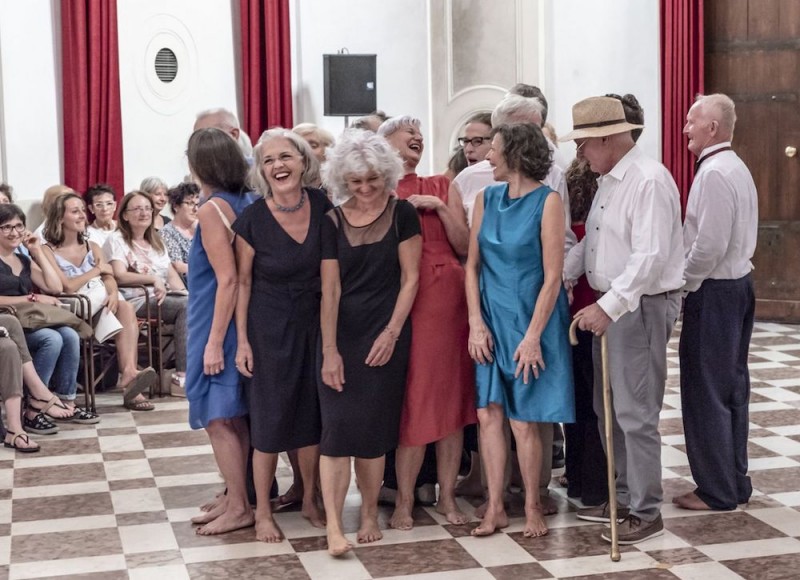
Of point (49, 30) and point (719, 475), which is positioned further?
point (49, 30)

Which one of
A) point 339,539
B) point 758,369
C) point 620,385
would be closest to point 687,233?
point 620,385

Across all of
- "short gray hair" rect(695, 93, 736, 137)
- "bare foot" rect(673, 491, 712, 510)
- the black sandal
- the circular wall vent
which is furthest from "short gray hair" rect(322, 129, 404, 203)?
the circular wall vent

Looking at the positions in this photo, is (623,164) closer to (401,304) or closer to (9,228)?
(401,304)

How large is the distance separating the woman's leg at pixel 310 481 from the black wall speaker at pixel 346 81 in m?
5.51

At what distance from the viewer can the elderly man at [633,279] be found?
13.7ft

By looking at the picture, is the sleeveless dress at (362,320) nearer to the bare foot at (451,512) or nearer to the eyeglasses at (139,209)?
the bare foot at (451,512)

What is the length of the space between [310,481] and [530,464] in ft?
2.71

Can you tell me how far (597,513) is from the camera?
15.2 ft

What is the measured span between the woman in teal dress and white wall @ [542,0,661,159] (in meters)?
5.79

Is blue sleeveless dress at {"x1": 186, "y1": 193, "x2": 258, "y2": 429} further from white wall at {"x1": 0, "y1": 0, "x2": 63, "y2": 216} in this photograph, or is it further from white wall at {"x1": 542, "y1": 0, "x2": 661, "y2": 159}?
white wall at {"x1": 542, "y1": 0, "x2": 661, "y2": 159}

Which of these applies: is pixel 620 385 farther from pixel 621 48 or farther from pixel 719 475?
pixel 621 48

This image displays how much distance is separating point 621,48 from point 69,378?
542 cm

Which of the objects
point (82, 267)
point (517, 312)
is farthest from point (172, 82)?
point (517, 312)

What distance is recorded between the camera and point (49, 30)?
29.5ft
